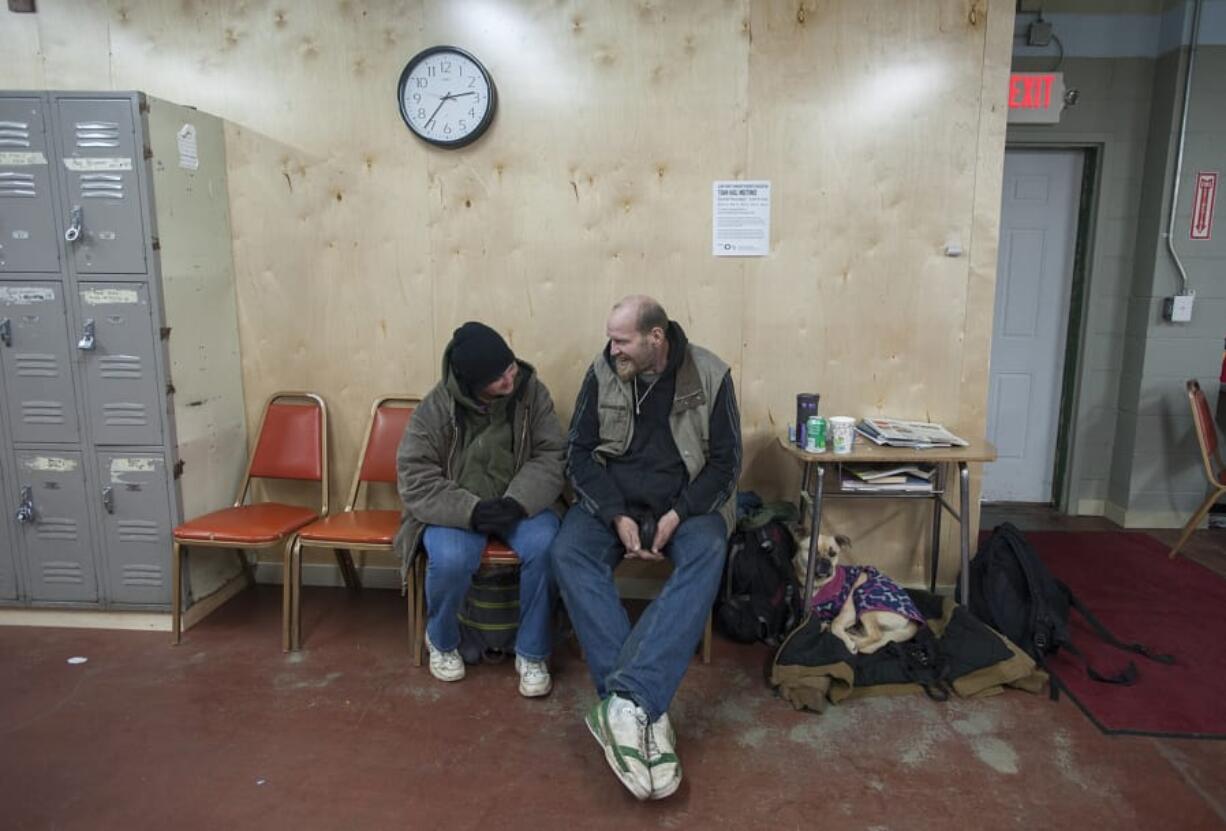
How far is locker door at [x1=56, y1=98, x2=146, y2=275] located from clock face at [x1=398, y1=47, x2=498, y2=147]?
36.1 inches

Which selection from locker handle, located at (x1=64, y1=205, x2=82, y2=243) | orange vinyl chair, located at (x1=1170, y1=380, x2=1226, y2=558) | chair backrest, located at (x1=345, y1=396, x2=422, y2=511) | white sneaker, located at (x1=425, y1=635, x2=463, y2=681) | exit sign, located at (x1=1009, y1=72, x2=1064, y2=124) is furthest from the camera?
exit sign, located at (x1=1009, y1=72, x2=1064, y2=124)

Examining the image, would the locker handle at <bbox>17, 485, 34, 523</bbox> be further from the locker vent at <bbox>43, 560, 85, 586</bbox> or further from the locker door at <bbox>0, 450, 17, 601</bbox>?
the locker vent at <bbox>43, 560, 85, 586</bbox>

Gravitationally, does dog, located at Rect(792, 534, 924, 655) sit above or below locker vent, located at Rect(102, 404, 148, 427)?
below

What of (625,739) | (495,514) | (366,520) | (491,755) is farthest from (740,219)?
(491,755)

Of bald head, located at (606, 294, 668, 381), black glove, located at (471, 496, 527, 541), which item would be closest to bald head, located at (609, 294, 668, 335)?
bald head, located at (606, 294, 668, 381)

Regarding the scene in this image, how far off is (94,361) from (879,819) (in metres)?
2.80

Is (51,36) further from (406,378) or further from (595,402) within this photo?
(595,402)

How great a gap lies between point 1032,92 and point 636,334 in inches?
105

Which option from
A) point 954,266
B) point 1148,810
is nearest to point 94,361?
point 954,266

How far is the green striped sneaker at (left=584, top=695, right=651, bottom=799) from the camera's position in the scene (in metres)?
1.85

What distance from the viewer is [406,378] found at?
3.06 meters

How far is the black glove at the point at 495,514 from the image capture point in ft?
7.93

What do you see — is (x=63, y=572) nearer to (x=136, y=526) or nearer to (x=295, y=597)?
(x=136, y=526)

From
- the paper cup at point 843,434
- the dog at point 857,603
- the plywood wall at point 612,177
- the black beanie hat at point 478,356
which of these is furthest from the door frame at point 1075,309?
the black beanie hat at point 478,356
